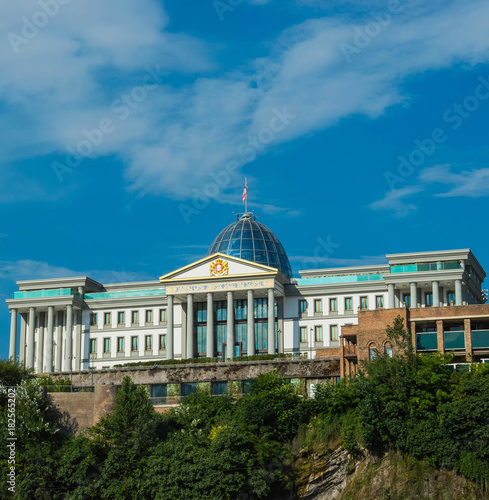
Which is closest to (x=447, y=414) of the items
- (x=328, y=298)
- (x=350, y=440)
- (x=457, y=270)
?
(x=350, y=440)

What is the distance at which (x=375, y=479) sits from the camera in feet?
194

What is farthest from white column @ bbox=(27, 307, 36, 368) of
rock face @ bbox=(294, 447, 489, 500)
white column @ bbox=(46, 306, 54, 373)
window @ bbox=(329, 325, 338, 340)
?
rock face @ bbox=(294, 447, 489, 500)

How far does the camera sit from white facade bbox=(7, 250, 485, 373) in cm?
9500

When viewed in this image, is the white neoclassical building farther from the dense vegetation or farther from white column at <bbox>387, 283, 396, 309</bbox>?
the dense vegetation

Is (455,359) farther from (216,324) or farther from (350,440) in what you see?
(216,324)

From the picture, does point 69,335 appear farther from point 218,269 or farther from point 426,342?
point 426,342

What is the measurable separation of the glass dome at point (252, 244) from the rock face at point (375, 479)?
44797 mm

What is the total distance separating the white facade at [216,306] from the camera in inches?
3740

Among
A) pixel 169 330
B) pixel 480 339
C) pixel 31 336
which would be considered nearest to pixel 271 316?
pixel 169 330

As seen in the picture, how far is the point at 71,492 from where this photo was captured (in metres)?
61.0

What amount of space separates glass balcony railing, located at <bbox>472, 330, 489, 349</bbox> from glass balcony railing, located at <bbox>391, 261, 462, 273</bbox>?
2688 cm

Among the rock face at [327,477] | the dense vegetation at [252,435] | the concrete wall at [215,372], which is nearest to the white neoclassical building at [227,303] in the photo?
the concrete wall at [215,372]

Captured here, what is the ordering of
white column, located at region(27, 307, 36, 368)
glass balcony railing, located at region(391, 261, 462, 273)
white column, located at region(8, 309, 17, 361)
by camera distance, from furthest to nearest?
white column, located at region(8, 309, 17, 361), white column, located at region(27, 307, 36, 368), glass balcony railing, located at region(391, 261, 462, 273)

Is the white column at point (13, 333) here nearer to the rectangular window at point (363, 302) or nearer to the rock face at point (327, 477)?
the rectangular window at point (363, 302)
